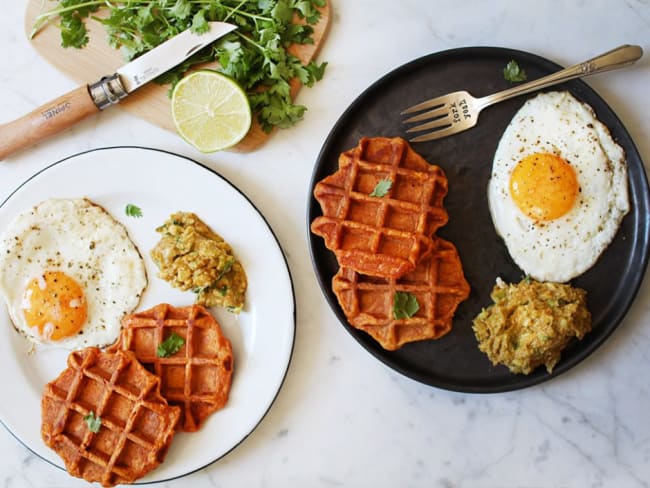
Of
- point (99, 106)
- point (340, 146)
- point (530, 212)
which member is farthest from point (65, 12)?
point (530, 212)

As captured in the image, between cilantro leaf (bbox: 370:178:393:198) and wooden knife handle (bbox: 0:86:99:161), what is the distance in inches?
66.6

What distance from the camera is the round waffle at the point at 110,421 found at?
140 inches

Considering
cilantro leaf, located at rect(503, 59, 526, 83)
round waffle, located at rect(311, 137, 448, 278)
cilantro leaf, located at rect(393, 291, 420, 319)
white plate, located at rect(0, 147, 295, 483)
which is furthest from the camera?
white plate, located at rect(0, 147, 295, 483)

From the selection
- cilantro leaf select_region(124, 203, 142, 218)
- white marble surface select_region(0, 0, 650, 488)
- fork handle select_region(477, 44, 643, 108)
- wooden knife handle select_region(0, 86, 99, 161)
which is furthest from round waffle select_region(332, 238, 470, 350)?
wooden knife handle select_region(0, 86, 99, 161)

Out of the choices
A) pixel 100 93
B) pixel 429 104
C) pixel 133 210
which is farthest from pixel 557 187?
pixel 100 93

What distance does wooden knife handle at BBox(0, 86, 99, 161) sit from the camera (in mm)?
3793

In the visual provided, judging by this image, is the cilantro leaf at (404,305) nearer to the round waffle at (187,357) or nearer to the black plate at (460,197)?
the black plate at (460,197)

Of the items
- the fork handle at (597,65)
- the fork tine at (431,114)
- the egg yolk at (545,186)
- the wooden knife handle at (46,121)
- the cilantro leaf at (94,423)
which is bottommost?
the cilantro leaf at (94,423)

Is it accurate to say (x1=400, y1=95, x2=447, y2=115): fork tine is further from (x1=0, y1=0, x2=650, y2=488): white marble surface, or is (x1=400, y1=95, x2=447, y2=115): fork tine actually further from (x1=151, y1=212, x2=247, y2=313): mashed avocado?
(x1=151, y1=212, x2=247, y2=313): mashed avocado

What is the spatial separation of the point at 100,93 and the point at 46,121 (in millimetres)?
382

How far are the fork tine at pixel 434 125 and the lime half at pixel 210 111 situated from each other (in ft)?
→ 3.00

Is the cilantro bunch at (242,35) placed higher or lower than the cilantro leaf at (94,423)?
higher

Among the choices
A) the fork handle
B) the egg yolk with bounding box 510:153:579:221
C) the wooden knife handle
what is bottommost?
the wooden knife handle

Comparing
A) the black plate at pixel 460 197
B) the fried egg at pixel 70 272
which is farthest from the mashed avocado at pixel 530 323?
the fried egg at pixel 70 272
